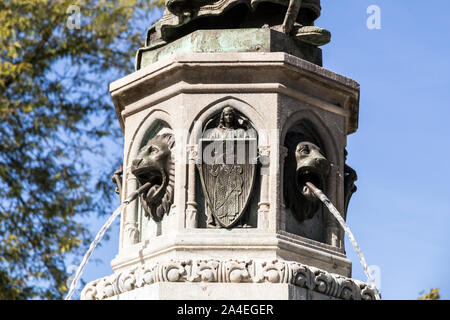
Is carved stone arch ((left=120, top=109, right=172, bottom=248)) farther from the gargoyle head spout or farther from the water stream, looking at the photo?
the gargoyle head spout

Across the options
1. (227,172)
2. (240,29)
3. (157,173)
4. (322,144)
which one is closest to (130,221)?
(157,173)

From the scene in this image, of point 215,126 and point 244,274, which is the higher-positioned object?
point 215,126

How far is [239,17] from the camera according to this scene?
34.2 ft

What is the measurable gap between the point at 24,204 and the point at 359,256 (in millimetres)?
9259

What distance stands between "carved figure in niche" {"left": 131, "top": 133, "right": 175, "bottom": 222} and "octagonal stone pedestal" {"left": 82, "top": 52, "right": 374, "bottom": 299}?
2.8 inches

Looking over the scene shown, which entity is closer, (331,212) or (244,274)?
(244,274)

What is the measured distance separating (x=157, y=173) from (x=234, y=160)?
0.58m

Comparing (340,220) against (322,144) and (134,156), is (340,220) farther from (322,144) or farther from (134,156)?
(134,156)

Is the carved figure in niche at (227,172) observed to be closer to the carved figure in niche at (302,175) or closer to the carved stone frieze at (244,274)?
the carved figure in niche at (302,175)

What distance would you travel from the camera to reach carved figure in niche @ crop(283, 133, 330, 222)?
32.1 ft

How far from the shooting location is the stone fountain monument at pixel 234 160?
9.27 meters

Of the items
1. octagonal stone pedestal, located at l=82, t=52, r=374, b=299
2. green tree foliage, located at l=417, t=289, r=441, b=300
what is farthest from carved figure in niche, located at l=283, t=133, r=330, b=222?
green tree foliage, located at l=417, t=289, r=441, b=300

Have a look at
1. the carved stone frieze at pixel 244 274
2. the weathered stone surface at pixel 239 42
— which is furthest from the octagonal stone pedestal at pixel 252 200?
the weathered stone surface at pixel 239 42
